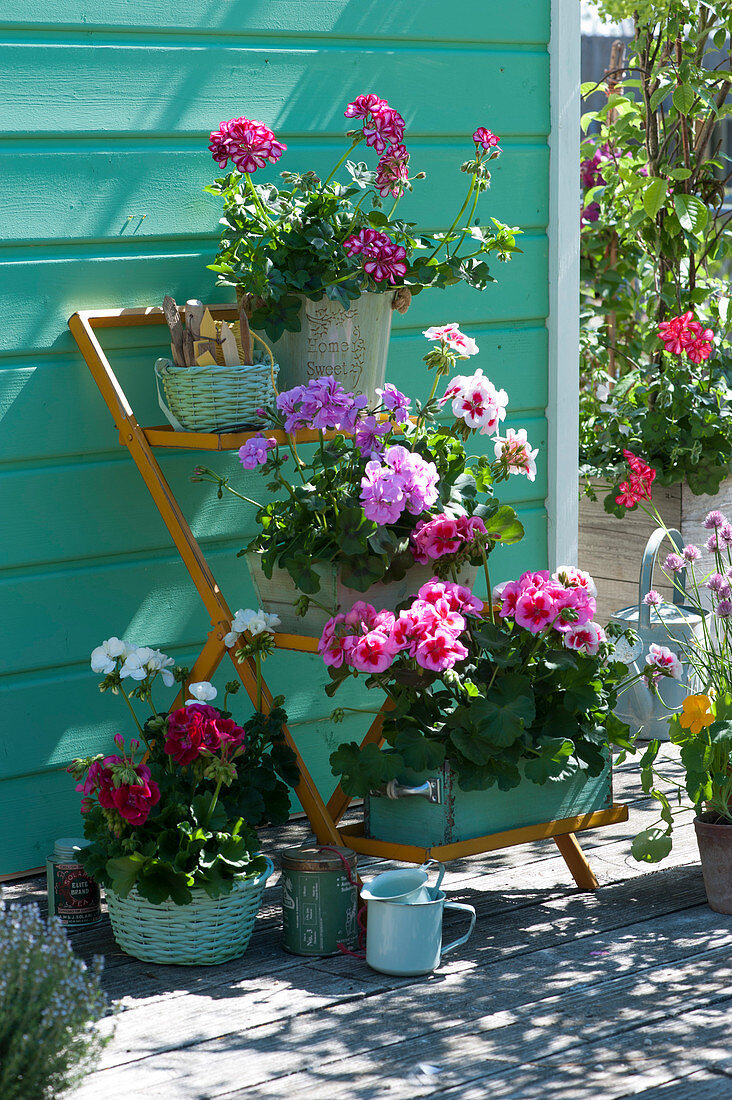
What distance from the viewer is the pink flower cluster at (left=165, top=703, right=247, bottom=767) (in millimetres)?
2373

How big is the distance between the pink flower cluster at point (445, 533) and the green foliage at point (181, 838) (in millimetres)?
516

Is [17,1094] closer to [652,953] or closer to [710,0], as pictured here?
[652,953]

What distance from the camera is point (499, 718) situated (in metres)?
2.38

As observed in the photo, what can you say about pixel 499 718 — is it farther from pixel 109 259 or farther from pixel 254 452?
pixel 109 259

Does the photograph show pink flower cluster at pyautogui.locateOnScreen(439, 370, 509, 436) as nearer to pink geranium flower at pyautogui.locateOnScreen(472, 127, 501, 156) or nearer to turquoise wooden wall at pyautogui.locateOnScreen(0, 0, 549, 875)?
pink geranium flower at pyautogui.locateOnScreen(472, 127, 501, 156)

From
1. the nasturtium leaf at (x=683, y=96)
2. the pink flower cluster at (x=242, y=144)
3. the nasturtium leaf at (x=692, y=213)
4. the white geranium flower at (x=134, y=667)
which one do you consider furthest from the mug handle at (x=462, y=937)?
the nasturtium leaf at (x=683, y=96)

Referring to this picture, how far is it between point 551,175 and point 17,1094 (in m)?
2.54

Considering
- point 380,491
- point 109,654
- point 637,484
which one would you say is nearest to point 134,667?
point 109,654

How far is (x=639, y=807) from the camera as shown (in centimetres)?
322

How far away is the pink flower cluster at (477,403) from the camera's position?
2.58 m

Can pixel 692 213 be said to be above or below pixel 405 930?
above

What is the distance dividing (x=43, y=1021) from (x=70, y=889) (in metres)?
0.79

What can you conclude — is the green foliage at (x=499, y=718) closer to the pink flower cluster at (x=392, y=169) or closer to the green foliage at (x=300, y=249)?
the green foliage at (x=300, y=249)

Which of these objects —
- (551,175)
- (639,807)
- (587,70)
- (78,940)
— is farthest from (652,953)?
(587,70)
